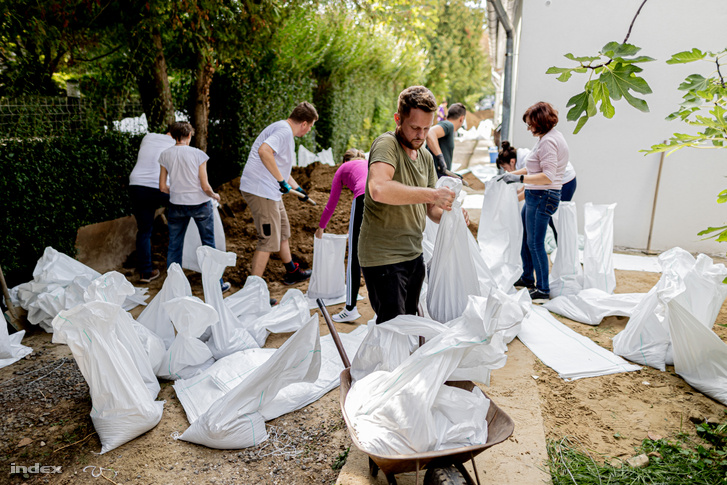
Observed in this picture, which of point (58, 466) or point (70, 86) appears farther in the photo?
point (70, 86)

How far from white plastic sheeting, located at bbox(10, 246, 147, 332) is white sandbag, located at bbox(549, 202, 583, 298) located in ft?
12.0

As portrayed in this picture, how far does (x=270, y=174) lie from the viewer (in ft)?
14.3

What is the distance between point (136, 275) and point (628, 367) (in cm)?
467

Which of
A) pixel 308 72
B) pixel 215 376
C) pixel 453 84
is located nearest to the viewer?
pixel 215 376

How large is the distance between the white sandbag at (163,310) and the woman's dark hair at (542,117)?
9.76 ft

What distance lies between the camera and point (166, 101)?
5.88 meters

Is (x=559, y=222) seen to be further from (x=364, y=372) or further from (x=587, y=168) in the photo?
(x=364, y=372)

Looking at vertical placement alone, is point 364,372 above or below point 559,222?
below

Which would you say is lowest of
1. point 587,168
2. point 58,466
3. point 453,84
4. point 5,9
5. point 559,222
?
point 58,466

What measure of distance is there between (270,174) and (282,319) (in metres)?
1.40

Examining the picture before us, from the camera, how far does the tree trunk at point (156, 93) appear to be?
5.70 m

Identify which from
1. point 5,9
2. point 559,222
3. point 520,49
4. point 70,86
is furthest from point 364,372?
point 520,49

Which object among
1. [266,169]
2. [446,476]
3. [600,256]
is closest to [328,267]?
[266,169]

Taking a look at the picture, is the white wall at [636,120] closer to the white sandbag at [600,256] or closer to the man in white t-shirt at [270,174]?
the white sandbag at [600,256]
